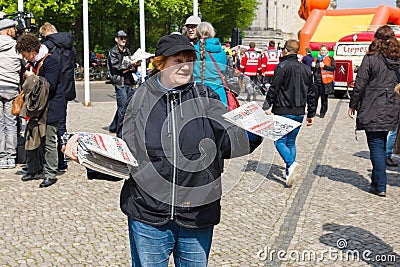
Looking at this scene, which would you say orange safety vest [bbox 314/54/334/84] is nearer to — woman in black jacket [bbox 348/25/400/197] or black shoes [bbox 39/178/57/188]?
woman in black jacket [bbox 348/25/400/197]

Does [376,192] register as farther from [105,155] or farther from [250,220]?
[105,155]

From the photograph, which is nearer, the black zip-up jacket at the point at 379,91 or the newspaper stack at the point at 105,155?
the newspaper stack at the point at 105,155

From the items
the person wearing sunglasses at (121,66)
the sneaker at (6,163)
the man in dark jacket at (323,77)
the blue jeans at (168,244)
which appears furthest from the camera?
the man in dark jacket at (323,77)

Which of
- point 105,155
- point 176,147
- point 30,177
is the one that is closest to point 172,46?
point 176,147

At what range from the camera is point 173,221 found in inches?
114

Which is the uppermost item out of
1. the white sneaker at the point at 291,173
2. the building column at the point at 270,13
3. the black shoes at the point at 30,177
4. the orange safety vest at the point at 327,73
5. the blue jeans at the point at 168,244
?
the building column at the point at 270,13

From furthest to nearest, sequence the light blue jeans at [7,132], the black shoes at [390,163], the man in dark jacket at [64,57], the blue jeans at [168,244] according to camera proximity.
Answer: the black shoes at [390,163] → the light blue jeans at [7,132] → the man in dark jacket at [64,57] → the blue jeans at [168,244]

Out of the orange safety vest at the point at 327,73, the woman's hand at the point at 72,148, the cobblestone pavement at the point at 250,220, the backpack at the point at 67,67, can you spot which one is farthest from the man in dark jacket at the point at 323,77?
the woman's hand at the point at 72,148

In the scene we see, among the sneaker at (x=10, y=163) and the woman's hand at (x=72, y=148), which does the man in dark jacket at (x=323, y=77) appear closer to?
the sneaker at (x=10, y=163)

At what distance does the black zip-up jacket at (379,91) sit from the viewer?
21.4ft

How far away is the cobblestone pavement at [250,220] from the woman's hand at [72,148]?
785mm

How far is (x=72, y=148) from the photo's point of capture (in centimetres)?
265

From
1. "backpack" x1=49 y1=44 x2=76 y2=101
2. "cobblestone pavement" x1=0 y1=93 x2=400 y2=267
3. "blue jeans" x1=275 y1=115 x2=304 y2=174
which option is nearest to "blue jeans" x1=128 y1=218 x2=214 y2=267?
"cobblestone pavement" x1=0 y1=93 x2=400 y2=267

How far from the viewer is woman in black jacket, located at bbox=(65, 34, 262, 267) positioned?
2.82 meters
